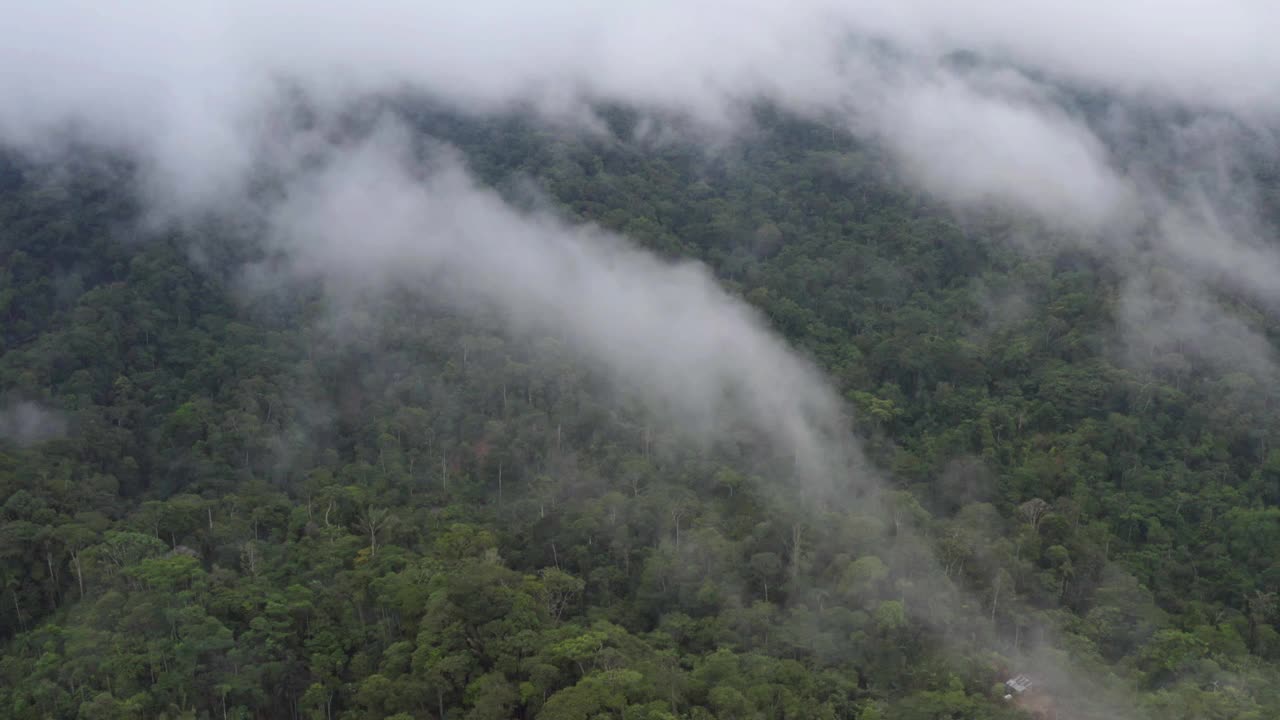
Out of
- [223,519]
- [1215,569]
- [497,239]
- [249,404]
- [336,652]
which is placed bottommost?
[336,652]

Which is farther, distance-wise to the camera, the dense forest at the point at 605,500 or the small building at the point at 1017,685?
the small building at the point at 1017,685

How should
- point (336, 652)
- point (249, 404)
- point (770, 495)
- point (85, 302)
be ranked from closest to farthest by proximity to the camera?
point (336, 652) → point (770, 495) → point (249, 404) → point (85, 302)

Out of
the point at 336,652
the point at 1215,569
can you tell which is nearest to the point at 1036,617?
the point at 1215,569

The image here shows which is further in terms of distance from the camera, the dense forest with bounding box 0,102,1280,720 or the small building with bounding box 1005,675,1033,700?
the small building with bounding box 1005,675,1033,700

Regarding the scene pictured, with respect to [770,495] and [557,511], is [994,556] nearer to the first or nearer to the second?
[770,495]

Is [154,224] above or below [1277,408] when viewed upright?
above

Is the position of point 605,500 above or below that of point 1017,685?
above

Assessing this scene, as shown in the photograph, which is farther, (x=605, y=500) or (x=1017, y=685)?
(x=605, y=500)

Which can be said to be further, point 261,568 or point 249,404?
point 249,404
